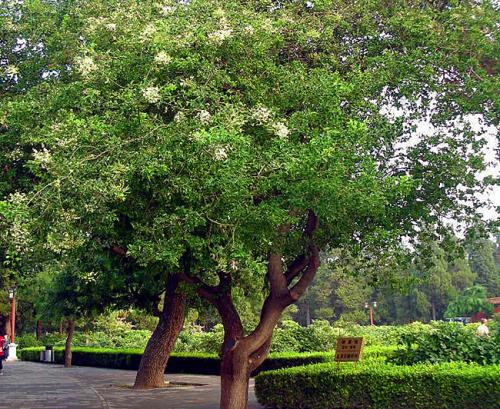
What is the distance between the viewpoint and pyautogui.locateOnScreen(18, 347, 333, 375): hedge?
2191 centimetres

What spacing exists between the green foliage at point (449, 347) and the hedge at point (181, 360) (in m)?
6.32

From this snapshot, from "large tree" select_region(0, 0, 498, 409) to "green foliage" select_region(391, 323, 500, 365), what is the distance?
218cm

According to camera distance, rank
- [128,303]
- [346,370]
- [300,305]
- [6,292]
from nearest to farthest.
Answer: [346,370] < [128,303] < [6,292] < [300,305]

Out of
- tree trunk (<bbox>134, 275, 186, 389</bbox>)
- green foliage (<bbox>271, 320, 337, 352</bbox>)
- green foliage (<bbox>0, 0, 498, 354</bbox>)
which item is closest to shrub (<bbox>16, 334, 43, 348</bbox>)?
green foliage (<bbox>271, 320, 337, 352</bbox>)

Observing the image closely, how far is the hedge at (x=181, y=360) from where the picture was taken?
71.9ft

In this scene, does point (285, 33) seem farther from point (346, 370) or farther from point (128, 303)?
point (128, 303)

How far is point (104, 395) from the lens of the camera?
19.6 metres

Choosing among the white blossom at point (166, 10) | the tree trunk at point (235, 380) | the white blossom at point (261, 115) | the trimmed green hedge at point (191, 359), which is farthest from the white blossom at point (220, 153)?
the trimmed green hedge at point (191, 359)

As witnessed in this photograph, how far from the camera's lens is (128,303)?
76.0 ft

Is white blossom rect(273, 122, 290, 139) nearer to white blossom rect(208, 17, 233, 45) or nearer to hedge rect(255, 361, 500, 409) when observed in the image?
white blossom rect(208, 17, 233, 45)

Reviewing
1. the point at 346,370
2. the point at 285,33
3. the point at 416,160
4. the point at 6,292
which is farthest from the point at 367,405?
the point at 6,292

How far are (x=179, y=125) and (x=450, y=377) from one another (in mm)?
6104

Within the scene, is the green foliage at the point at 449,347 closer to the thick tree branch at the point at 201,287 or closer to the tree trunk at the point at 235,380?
the tree trunk at the point at 235,380

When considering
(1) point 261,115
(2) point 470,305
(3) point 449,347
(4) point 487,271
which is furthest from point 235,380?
(4) point 487,271
